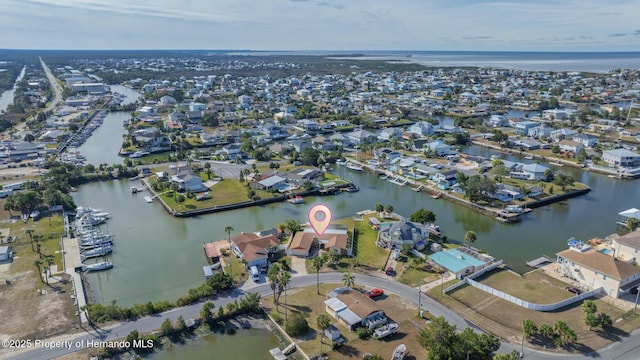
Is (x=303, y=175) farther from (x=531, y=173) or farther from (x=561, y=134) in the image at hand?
(x=561, y=134)

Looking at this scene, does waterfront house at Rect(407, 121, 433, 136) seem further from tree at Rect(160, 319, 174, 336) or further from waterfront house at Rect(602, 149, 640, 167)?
tree at Rect(160, 319, 174, 336)

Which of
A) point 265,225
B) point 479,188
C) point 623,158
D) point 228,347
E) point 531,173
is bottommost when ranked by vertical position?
point 228,347

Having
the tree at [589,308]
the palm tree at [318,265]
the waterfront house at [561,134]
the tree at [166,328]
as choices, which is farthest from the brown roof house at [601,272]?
the waterfront house at [561,134]

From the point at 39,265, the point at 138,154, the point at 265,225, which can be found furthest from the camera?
the point at 138,154

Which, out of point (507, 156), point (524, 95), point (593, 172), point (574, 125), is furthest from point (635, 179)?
point (524, 95)

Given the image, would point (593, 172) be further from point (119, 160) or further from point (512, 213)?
Answer: point (119, 160)

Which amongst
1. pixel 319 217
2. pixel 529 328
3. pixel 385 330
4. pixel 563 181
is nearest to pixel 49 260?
pixel 319 217

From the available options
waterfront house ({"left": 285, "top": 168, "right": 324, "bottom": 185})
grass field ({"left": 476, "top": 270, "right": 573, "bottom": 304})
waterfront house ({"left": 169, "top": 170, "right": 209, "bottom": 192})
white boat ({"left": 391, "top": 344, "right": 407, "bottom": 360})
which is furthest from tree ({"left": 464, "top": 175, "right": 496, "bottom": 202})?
waterfront house ({"left": 169, "top": 170, "right": 209, "bottom": 192})
